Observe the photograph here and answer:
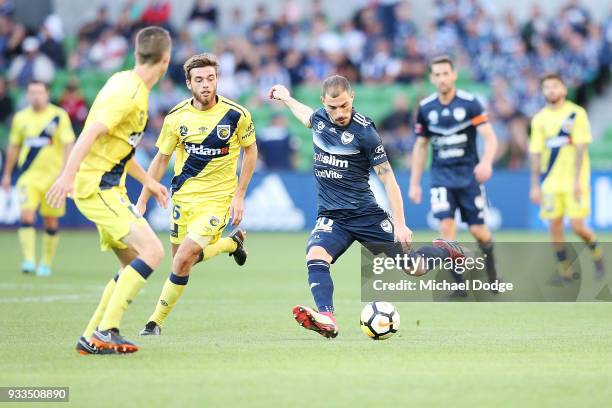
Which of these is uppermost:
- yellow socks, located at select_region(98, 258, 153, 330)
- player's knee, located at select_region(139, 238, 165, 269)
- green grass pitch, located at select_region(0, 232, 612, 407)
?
player's knee, located at select_region(139, 238, 165, 269)

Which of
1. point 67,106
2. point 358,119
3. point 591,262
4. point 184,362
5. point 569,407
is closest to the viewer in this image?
point 569,407

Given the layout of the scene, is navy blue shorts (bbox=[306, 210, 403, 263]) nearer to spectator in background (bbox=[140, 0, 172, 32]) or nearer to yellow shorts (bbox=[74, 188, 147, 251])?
yellow shorts (bbox=[74, 188, 147, 251])

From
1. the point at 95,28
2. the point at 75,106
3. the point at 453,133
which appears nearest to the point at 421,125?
the point at 453,133

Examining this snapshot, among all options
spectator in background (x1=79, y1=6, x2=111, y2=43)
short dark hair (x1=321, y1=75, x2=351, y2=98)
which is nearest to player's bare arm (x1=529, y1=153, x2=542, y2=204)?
short dark hair (x1=321, y1=75, x2=351, y2=98)

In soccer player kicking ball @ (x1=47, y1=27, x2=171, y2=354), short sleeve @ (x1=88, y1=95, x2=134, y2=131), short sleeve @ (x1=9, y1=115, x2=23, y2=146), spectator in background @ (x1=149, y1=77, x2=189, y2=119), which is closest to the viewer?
short sleeve @ (x1=88, y1=95, x2=134, y2=131)

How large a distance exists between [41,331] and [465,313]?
13.0ft

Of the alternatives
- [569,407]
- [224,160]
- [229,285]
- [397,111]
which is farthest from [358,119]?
[397,111]

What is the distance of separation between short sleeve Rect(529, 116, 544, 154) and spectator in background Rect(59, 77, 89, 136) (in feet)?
38.1

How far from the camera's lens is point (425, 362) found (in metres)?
7.42

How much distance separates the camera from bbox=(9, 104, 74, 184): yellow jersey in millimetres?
15492

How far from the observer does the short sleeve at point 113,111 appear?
7.61 m

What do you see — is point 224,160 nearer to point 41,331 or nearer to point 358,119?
point 358,119

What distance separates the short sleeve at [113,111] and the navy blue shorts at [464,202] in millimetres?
5495

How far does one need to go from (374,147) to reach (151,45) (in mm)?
2111
